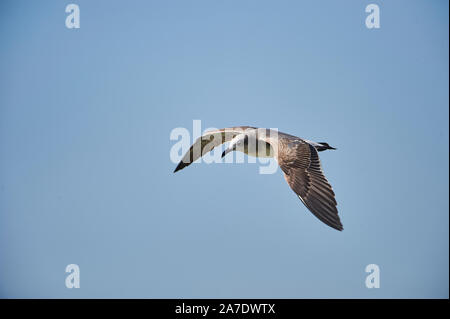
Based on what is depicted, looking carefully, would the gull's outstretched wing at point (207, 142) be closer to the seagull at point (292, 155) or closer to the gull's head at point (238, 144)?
the seagull at point (292, 155)

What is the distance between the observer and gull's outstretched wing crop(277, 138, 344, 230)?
728cm

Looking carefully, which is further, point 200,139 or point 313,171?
point 200,139

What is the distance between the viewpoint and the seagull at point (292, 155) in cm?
738

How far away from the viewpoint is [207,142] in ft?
33.7

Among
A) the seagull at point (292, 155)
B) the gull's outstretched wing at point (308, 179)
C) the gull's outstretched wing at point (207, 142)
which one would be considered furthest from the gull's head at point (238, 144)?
the gull's outstretched wing at point (308, 179)

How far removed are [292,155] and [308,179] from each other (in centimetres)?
57

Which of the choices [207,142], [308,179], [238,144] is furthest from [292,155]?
[207,142]

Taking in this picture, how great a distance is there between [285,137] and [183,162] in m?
2.48
